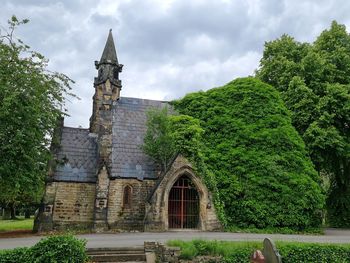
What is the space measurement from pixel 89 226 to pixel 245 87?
13.9m

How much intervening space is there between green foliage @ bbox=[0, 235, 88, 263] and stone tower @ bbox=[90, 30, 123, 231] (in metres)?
11.0

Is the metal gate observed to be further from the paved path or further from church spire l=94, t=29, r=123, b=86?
church spire l=94, t=29, r=123, b=86

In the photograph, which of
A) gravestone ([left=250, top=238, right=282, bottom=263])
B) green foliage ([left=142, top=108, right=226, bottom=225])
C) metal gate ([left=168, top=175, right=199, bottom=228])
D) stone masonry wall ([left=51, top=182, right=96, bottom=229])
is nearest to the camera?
gravestone ([left=250, top=238, right=282, bottom=263])

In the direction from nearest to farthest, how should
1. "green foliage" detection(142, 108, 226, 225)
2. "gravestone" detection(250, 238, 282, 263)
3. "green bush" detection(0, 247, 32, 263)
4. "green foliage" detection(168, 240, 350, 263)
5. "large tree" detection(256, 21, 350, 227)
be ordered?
"gravestone" detection(250, 238, 282, 263)
"green bush" detection(0, 247, 32, 263)
"green foliage" detection(168, 240, 350, 263)
"green foliage" detection(142, 108, 226, 225)
"large tree" detection(256, 21, 350, 227)

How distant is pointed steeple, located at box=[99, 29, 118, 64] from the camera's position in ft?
97.1

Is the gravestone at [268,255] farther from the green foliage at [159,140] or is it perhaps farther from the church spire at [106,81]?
the church spire at [106,81]

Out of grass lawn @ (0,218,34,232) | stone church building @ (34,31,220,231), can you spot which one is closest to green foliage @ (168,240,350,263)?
stone church building @ (34,31,220,231)

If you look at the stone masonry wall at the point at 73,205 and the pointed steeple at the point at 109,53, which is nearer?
the stone masonry wall at the point at 73,205

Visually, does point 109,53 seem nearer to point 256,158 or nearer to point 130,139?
point 130,139

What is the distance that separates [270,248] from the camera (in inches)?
321

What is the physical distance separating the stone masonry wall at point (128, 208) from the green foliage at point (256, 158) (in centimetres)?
460

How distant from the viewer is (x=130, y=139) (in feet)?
83.7

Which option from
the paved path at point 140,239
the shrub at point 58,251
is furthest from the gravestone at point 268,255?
the paved path at point 140,239

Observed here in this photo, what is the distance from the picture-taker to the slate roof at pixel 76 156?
2312 cm
